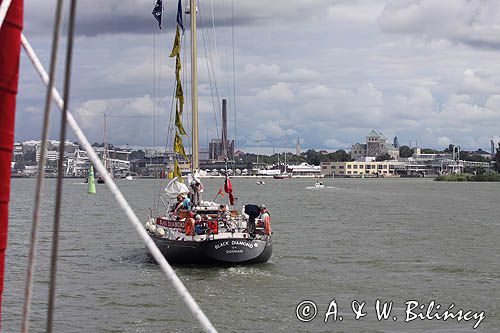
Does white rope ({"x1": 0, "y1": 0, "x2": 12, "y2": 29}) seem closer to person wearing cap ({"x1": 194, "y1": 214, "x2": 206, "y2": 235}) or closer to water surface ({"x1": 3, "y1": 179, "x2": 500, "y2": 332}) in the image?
water surface ({"x1": 3, "y1": 179, "x2": 500, "y2": 332})

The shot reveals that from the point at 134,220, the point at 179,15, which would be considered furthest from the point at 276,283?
the point at 134,220

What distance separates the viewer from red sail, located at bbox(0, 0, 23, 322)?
4.39 meters

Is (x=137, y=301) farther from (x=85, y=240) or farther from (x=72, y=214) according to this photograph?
(x=72, y=214)

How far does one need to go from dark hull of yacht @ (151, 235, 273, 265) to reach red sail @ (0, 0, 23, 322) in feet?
90.2

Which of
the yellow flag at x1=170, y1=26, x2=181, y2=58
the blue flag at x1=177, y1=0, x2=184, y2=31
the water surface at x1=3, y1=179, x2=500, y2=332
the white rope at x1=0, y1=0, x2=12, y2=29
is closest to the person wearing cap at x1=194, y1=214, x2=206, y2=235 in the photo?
the water surface at x1=3, y1=179, x2=500, y2=332

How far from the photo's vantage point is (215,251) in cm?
3194

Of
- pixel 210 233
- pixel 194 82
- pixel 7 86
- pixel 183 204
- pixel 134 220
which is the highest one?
pixel 194 82

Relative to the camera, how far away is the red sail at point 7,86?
14.4 feet

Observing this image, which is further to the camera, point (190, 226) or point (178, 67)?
point (178, 67)

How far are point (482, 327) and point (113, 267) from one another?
18223 mm

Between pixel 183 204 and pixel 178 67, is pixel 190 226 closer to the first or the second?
pixel 183 204

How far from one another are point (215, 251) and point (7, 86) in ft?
91.2

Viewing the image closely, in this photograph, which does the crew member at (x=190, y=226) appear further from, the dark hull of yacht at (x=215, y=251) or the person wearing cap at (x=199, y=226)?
the dark hull of yacht at (x=215, y=251)

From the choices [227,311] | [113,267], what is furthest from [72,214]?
[227,311]
